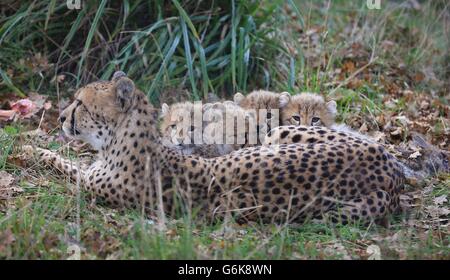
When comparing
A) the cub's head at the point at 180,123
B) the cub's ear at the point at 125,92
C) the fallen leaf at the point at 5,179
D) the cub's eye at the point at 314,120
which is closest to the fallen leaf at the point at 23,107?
the cub's head at the point at 180,123

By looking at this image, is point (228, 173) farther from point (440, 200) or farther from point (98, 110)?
point (440, 200)

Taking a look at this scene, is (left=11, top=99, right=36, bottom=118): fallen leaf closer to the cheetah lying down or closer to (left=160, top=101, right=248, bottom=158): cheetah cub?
(left=160, top=101, right=248, bottom=158): cheetah cub

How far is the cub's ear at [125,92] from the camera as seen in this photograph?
13.7 ft

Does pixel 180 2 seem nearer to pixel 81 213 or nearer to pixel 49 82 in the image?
pixel 49 82

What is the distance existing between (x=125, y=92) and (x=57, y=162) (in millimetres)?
727

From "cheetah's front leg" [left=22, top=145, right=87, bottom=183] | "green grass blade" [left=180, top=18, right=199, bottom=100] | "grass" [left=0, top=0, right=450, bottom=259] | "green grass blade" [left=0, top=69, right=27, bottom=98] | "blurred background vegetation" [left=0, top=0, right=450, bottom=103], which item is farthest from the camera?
"blurred background vegetation" [left=0, top=0, right=450, bottom=103]

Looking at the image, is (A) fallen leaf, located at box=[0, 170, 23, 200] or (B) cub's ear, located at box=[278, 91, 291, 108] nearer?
(A) fallen leaf, located at box=[0, 170, 23, 200]

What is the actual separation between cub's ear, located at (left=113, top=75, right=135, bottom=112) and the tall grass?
1.42 meters

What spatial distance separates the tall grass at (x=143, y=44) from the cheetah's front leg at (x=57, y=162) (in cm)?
113

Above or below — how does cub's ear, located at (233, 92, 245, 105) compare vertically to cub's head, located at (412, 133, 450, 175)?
above

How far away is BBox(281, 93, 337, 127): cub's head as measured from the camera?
5320 millimetres

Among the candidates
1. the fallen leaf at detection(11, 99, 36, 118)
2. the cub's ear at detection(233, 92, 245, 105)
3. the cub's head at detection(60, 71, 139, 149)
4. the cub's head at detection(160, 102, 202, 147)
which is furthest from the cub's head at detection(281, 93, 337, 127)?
the fallen leaf at detection(11, 99, 36, 118)

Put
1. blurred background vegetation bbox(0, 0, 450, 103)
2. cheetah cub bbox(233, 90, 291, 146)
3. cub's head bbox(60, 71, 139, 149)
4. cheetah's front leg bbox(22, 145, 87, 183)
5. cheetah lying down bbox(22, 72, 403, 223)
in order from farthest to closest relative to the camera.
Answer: blurred background vegetation bbox(0, 0, 450, 103)
cheetah cub bbox(233, 90, 291, 146)
cheetah's front leg bbox(22, 145, 87, 183)
cub's head bbox(60, 71, 139, 149)
cheetah lying down bbox(22, 72, 403, 223)

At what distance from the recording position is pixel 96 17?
5.59 m
